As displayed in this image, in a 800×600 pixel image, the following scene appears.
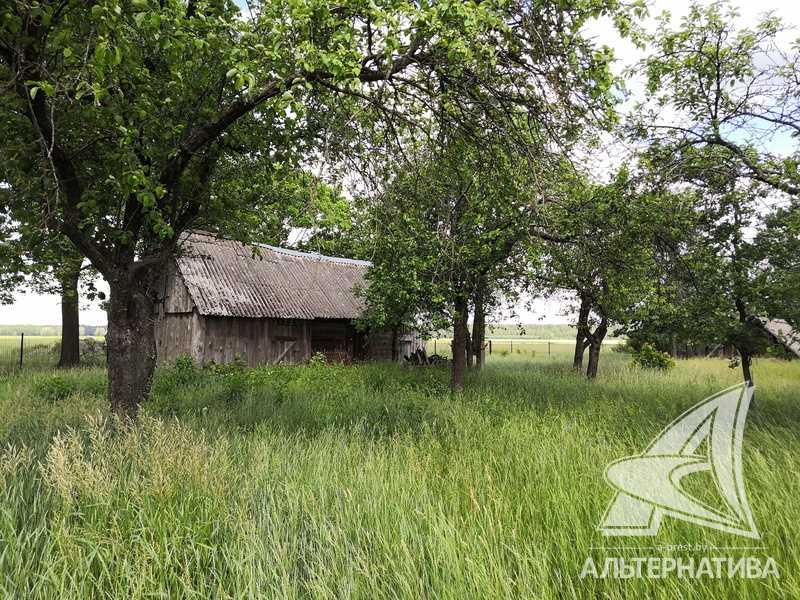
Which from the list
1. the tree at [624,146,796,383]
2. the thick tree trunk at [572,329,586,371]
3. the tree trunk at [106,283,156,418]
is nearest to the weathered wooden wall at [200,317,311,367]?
the tree trunk at [106,283,156,418]

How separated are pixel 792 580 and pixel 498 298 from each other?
440 inches

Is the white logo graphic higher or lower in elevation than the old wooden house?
lower

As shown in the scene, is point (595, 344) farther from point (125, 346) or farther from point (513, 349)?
point (513, 349)

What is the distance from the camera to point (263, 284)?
818 inches

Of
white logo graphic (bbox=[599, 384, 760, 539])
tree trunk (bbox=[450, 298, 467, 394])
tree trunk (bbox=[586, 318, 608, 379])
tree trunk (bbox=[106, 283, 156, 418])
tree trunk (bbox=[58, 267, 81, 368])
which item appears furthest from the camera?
tree trunk (bbox=[58, 267, 81, 368])

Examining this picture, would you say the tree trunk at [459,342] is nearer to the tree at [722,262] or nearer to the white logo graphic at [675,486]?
the tree at [722,262]

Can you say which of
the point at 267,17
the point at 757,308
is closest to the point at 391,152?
the point at 267,17

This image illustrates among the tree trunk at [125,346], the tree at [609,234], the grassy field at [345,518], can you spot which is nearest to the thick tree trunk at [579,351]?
the tree at [609,234]

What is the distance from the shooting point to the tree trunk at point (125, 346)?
6297 millimetres

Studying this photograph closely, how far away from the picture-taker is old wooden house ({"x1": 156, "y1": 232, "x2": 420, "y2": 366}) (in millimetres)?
17969

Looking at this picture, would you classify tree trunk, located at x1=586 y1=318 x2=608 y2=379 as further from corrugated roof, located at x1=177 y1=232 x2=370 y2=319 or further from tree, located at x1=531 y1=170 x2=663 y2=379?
corrugated roof, located at x1=177 y1=232 x2=370 y2=319

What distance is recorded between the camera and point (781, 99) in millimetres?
7309

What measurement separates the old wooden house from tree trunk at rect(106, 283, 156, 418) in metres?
→ 9.05

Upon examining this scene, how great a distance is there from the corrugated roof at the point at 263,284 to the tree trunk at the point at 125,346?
Answer: 9.98 meters
